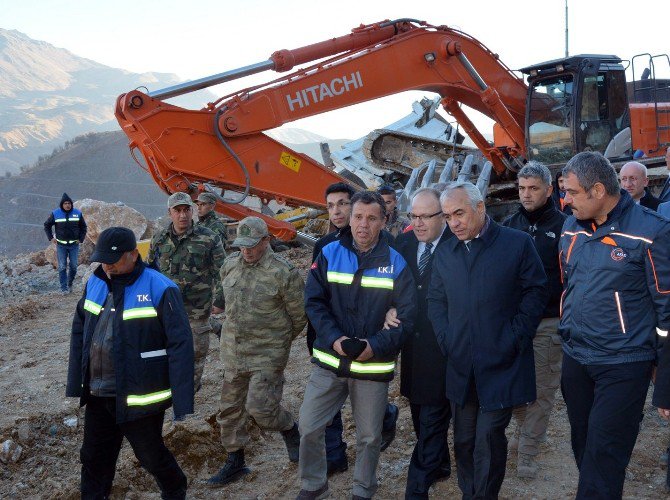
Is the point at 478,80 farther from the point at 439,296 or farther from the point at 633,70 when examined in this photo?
the point at 439,296

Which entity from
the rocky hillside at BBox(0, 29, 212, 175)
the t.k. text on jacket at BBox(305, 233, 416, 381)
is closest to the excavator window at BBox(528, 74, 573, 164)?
the t.k. text on jacket at BBox(305, 233, 416, 381)

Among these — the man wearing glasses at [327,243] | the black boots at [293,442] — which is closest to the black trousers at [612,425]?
the man wearing glasses at [327,243]

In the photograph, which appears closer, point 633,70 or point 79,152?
point 633,70

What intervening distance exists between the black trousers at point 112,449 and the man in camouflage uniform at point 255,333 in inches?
30.4

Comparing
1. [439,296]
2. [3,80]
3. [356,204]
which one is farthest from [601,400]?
[3,80]

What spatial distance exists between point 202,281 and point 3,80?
119975mm

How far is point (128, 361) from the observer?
12.7 ft

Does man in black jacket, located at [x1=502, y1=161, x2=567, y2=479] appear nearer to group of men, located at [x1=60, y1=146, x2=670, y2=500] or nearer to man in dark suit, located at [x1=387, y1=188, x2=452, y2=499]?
group of men, located at [x1=60, y1=146, x2=670, y2=500]

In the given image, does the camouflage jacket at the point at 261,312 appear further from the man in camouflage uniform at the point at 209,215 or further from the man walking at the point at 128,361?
the man in camouflage uniform at the point at 209,215

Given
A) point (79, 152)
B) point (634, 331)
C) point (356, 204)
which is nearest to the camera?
point (634, 331)

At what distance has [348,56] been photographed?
29.2 feet

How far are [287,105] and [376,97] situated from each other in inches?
48.5

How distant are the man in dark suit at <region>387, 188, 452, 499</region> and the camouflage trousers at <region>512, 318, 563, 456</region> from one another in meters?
0.60

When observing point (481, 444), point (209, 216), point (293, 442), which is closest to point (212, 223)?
point (209, 216)
